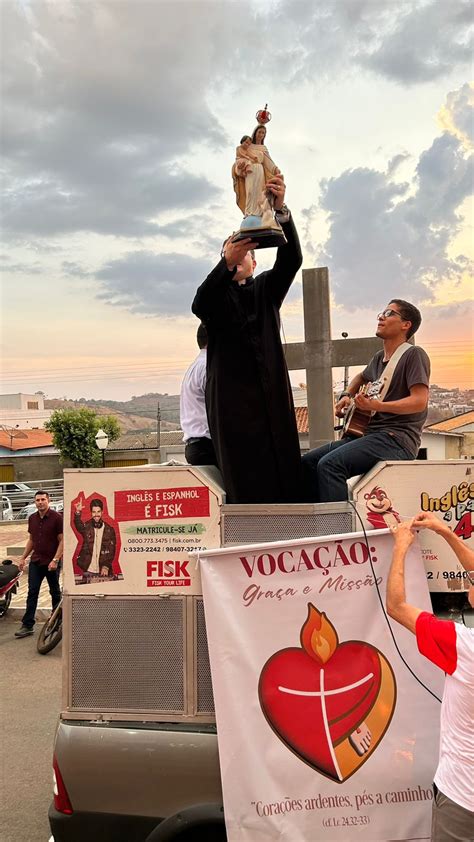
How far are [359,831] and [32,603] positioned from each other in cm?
680

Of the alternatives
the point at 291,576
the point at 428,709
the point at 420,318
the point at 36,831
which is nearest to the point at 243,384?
the point at 291,576

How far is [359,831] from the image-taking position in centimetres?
230

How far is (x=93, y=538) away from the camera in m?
2.61

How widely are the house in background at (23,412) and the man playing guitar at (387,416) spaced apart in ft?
210

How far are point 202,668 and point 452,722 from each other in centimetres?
102

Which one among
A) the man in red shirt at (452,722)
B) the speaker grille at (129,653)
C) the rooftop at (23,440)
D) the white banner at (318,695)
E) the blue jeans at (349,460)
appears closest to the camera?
the man in red shirt at (452,722)

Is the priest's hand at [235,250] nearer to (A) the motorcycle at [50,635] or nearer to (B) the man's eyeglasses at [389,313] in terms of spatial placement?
(B) the man's eyeglasses at [389,313]

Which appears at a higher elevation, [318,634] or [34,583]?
[318,634]

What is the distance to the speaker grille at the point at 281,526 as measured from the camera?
2520 mm

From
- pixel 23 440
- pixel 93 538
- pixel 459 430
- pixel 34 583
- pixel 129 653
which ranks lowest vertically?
pixel 34 583

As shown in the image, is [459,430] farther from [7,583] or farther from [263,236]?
[263,236]

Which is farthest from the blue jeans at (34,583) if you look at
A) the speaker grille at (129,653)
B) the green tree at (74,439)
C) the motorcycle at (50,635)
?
the green tree at (74,439)

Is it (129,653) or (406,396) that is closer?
(129,653)

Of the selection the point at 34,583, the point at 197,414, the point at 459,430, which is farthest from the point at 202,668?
the point at 459,430
